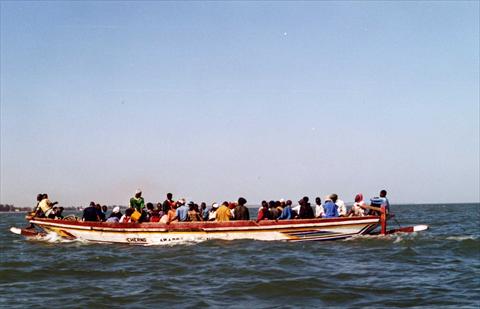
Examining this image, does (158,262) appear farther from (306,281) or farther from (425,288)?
(425,288)

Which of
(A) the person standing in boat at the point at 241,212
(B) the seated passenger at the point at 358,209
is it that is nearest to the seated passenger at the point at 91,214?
(A) the person standing in boat at the point at 241,212

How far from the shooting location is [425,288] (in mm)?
11305

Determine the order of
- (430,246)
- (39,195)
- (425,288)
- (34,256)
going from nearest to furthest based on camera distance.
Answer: (425,288), (34,256), (430,246), (39,195)

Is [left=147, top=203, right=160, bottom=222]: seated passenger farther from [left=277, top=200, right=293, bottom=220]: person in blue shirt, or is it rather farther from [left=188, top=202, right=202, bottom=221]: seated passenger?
[left=277, top=200, right=293, bottom=220]: person in blue shirt

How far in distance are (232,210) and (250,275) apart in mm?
9100

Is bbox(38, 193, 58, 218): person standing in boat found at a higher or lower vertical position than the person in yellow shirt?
higher

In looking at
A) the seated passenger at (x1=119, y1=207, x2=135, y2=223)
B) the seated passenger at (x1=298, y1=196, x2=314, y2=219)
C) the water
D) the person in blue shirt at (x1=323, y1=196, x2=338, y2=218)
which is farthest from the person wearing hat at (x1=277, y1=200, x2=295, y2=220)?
the seated passenger at (x1=119, y1=207, x2=135, y2=223)

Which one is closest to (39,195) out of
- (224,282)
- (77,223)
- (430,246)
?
(77,223)

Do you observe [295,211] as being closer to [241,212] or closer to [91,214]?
[241,212]

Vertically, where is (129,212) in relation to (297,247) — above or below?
above

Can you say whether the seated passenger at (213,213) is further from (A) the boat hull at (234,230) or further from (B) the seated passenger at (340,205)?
(B) the seated passenger at (340,205)

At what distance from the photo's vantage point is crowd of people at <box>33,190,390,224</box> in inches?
811

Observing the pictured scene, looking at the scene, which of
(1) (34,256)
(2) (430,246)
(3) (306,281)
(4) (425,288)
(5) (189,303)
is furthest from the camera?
(2) (430,246)

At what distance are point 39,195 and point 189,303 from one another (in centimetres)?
1716
